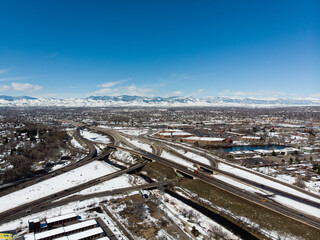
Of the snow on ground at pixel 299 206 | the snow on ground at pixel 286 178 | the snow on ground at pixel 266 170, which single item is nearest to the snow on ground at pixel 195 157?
the snow on ground at pixel 266 170

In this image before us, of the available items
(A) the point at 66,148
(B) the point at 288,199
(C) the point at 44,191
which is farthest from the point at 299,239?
(A) the point at 66,148

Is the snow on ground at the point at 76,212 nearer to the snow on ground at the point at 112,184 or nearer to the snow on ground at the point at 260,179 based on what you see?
the snow on ground at the point at 112,184

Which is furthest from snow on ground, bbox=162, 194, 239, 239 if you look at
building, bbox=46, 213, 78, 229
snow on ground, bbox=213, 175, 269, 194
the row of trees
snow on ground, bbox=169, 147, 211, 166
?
the row of trees

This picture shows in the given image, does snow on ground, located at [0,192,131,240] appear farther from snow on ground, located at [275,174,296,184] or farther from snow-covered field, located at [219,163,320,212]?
snow on ground, located at [275,174,296,184]

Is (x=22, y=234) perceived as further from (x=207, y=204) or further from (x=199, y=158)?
(x=199, y=158)

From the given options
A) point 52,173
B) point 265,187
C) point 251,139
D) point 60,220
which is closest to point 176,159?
point 265,187
